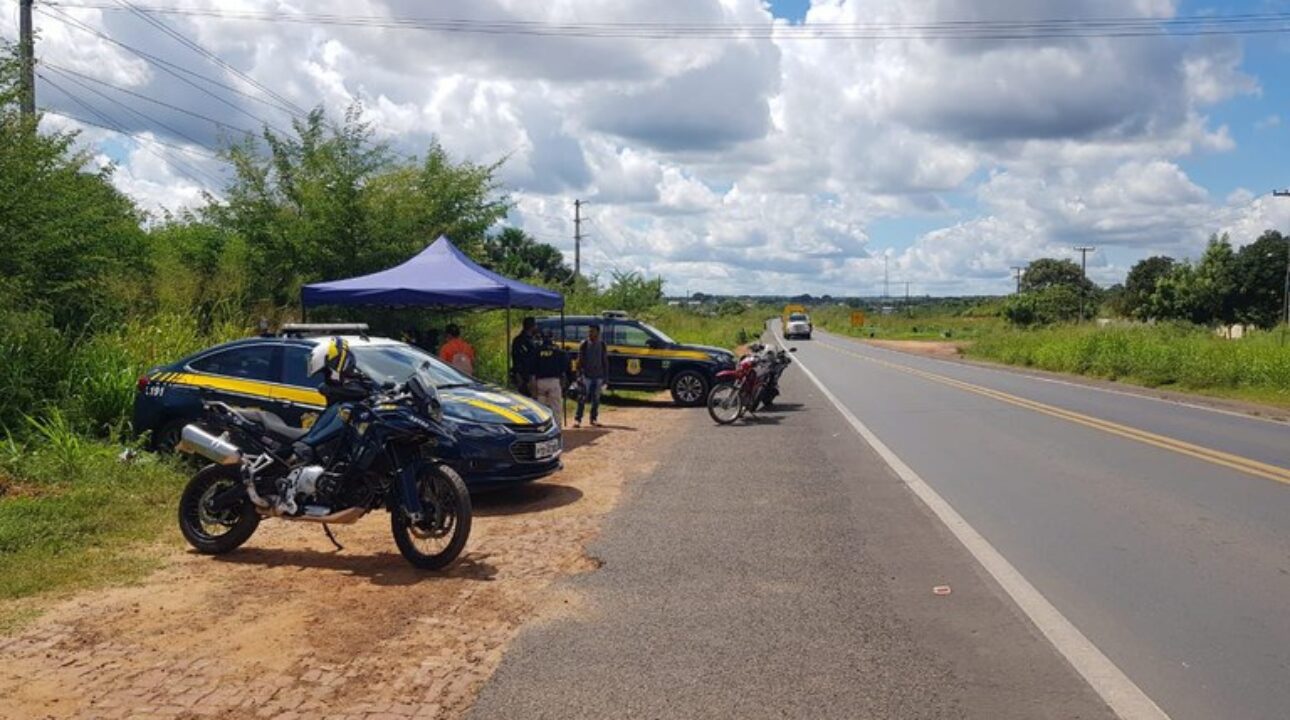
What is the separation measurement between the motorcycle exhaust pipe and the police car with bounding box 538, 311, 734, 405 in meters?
12.7

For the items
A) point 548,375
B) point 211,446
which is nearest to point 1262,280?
point 548,375

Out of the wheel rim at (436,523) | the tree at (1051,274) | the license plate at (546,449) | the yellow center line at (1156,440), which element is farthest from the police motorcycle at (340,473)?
the tree at (1051,274)

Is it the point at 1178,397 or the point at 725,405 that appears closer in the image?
the point at 725,405

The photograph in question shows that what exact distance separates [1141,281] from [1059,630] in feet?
297

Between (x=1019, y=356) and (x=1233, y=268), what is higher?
(x=1233, y=268)

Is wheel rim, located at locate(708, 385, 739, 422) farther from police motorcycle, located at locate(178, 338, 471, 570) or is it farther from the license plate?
police motorcycle, located at locate(178, 338, 471, 570)

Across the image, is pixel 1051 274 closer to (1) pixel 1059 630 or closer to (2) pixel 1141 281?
(2) pixel 1141 281

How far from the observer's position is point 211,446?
7.37 metres

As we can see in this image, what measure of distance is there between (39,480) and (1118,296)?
100 m

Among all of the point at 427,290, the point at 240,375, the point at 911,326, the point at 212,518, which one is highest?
the point at 427,290

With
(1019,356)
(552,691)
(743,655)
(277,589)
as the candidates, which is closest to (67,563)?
(277,589)

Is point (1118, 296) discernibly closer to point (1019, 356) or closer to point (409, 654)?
point (1019, 356)

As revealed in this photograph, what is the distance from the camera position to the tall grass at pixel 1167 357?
23.7 meters

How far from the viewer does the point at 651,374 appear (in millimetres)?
20312
